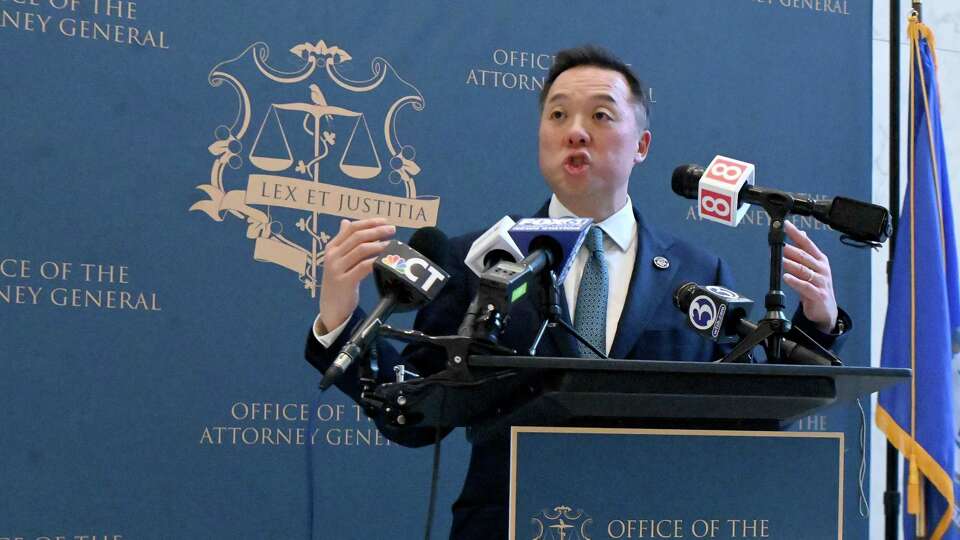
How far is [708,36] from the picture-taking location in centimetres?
402

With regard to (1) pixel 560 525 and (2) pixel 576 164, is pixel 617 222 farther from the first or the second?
(1) pixel 560 525

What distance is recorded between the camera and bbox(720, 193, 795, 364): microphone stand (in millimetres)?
1709

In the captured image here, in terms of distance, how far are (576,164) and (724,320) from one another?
0.78 m

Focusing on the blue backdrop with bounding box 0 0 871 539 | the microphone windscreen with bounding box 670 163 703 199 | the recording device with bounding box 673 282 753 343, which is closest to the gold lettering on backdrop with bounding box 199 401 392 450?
the blue backdrop with bounding box 0 0 871 539

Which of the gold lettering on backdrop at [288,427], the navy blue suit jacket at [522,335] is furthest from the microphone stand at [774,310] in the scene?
the gold lettering on backdrop at [288,427]

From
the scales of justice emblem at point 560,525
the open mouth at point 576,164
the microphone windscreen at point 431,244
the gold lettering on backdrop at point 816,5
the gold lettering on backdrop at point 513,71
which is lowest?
the scales of justice emblem at point 560,525

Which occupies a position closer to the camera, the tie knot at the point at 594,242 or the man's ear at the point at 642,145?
the tie knot at the point at 594,242

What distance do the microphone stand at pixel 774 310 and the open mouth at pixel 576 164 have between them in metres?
0.68

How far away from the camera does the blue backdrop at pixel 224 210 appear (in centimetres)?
311

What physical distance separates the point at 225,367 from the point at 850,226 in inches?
81.4

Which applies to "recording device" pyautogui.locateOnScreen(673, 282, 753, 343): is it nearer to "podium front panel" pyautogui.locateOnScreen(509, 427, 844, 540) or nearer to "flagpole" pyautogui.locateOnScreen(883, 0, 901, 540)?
"podium front panel" pyautogui.locateOnScreen(509, 427, 844, 540)

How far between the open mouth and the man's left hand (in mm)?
583

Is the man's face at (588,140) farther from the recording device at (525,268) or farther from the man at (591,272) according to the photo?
the recording device at (525,268)

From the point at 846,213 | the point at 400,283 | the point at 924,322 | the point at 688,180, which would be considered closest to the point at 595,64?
the point at 688,180
